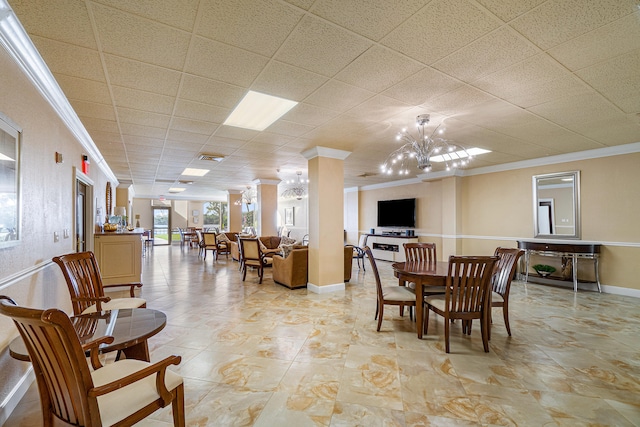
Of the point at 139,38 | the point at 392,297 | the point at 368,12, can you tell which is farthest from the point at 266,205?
the point at 368,12

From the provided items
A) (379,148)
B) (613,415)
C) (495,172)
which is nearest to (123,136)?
(379,148)

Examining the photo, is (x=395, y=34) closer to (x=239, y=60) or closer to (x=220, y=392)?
(x=239, y=60)

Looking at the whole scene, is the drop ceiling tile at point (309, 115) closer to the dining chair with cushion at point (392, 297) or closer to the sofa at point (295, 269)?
the dining chair with cushion at point (392, 297)

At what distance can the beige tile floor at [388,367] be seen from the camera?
6.42ft

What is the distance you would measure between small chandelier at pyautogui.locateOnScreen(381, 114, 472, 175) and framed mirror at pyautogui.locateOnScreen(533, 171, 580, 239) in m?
1.68

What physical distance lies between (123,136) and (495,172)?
23.9 ft

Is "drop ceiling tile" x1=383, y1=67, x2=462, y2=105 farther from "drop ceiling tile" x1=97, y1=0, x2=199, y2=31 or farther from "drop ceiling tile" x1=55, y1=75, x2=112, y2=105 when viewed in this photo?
"drop ceiling tile" x1=55, y1=75, x2=112, y2=105

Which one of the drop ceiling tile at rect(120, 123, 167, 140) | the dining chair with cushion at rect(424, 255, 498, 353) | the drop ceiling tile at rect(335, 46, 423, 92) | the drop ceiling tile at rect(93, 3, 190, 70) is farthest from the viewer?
the drop ceiling tile at rect(120, 123, 167, 140)

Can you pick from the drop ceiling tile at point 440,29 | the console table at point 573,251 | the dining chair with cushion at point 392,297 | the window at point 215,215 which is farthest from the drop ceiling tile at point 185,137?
the window at point 215,215

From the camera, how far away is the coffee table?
1.53 metres

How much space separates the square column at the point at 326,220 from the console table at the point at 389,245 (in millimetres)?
3851

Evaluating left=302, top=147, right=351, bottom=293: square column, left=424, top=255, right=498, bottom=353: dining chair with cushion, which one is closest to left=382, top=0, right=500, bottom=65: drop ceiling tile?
left=424, top=255, right=498, bottom=353: dining chair with cushion

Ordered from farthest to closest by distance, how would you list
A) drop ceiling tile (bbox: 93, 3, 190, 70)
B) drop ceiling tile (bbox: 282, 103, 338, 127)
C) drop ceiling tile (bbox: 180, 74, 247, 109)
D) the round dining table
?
drop ceiling tile (bbox: 282, 103, 338, 127)
the round dining table
drop ceiling tile (bbox: 180, 74, 247, 109)
drop ceiling tile (bbox: 93, 3, 190, 70)

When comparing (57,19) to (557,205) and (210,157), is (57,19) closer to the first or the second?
(210,157)
